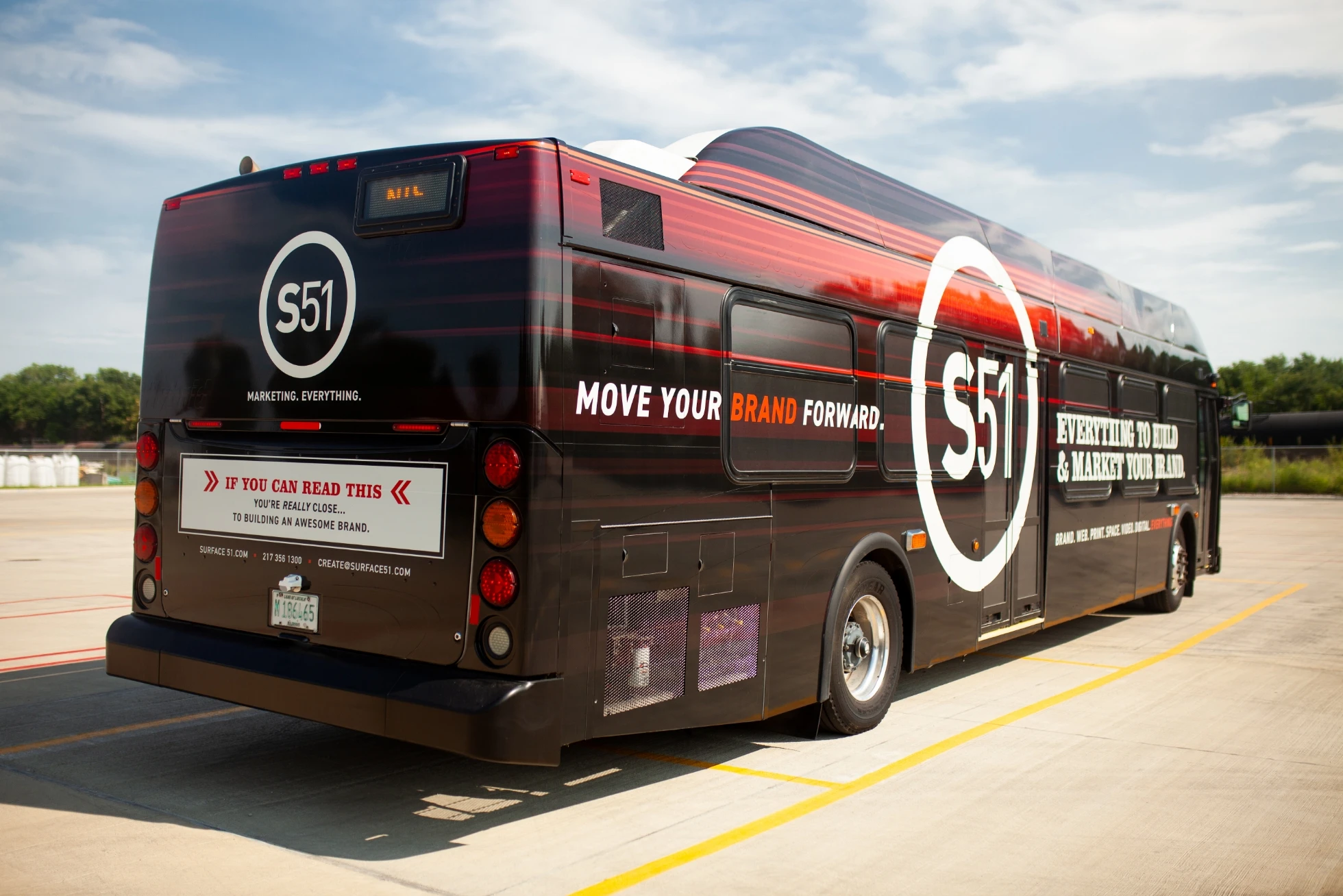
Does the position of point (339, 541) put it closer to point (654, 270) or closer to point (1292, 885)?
point (654, 270)

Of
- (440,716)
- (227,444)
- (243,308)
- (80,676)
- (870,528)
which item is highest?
(243,308)

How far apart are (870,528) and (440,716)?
319 centimetres

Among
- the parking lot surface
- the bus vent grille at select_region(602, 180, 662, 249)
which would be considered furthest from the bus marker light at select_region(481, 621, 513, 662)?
the bus vent grille at select_region(602, 180, 662, 249)

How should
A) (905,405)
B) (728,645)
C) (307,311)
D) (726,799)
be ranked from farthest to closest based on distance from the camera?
(905,405) → (728,645) → (726,799) → (307,311)

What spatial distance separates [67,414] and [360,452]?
125m

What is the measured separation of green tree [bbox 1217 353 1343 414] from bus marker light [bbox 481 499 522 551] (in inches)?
4061

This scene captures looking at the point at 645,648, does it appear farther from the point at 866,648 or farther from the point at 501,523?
the point at 866,648

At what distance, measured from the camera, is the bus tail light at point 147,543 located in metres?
5.92

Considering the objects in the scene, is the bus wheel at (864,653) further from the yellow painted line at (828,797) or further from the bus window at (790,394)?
the bus window at (790,394)

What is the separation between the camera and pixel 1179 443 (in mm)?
12438

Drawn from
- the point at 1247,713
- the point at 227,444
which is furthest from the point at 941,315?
the point at 227,444

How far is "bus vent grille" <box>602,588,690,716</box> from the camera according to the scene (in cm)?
499

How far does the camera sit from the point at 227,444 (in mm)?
5625

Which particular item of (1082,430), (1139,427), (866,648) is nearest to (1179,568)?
(1139,427)
